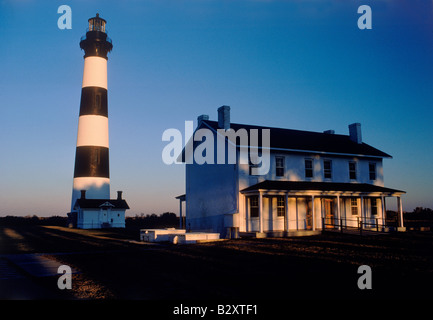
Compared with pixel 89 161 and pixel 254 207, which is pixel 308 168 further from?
pixel 89 161

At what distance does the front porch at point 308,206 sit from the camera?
23062 millimetres

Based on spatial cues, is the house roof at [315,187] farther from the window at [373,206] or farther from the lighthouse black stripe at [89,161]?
the lighthouse black stripe at [89,161]

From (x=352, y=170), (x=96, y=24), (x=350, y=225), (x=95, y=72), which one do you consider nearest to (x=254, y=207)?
(x=350, y=225)

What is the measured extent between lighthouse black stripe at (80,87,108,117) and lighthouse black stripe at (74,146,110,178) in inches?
142

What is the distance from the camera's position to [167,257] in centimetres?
1391

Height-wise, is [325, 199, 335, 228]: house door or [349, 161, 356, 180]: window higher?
[349, 161, 356, 180]: window

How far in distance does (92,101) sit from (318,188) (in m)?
25.2

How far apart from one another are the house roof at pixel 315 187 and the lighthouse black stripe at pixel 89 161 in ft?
68.5

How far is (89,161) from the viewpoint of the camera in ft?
128

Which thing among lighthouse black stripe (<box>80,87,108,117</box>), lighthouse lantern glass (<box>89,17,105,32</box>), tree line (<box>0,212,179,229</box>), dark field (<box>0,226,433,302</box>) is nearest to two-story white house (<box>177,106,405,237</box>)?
dark field (<box>0,226,433,302</box>)

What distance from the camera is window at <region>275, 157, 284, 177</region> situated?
2527 centimetres

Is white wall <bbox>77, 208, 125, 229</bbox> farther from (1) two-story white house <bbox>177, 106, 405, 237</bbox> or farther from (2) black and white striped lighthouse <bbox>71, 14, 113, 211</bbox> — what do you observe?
(1) two-story white house <bbox>177, 106, 405, 237</bbox>
